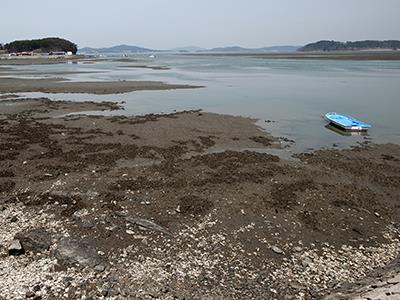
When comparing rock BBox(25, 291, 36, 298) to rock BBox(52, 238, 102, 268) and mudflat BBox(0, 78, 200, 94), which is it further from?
mudflat BBox(0, 78, 200, 94)

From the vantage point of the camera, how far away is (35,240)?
9430mm

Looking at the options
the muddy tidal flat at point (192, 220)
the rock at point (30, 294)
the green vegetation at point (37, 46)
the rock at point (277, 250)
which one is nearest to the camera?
the rock at point (30, 294)

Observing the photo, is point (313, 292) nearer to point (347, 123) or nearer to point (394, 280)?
point (394, 280)

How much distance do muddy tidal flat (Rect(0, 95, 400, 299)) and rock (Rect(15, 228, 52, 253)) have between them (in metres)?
0.03

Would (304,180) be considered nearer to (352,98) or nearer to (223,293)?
(223,293)

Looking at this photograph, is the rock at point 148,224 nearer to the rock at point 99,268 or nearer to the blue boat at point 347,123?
the rock at point 99,268

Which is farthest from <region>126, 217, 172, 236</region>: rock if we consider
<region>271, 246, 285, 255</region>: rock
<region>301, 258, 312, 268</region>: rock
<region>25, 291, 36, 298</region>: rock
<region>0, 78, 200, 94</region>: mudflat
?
<region>0, 78, 200, 94</region>: mudflat

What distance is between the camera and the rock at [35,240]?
9211 millimetres

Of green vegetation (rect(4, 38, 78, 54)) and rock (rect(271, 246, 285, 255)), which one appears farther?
green vegetation (rect(4, 38, 78, 54))

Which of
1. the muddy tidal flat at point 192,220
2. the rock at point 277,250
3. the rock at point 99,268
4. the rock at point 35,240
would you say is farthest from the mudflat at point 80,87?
the rock at point 277,250

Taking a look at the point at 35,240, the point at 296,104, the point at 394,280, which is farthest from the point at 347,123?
the point at 35,240

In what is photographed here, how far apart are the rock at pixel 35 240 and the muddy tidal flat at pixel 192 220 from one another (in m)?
0.03

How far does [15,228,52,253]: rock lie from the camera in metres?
9.21

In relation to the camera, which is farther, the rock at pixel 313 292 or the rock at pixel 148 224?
the rock at pixel 148 224
